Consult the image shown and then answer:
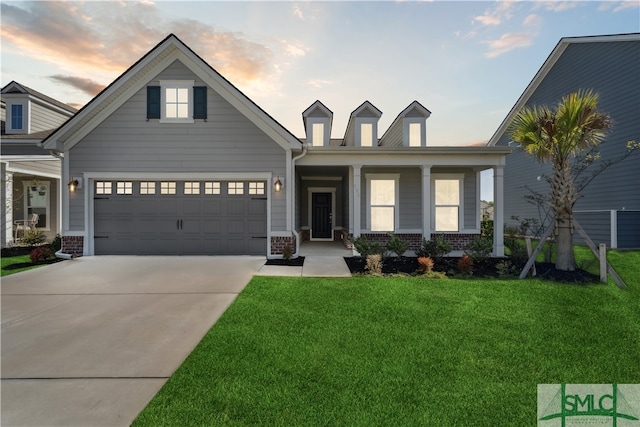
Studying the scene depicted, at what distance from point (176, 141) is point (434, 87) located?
11653mm

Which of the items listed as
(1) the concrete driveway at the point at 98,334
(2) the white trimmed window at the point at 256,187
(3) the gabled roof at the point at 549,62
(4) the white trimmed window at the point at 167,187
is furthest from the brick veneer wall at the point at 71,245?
(3) the gabled roof at the point at 549,62

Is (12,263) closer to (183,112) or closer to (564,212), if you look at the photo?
(183,112)

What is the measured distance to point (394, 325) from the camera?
4.30m

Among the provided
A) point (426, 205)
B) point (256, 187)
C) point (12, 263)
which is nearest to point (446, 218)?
point (426, 205)

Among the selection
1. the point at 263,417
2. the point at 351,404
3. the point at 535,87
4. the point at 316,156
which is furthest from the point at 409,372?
the point at 535,87

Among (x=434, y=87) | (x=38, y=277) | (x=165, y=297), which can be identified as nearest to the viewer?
(x=165, y=297)

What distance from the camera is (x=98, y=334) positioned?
160 inches

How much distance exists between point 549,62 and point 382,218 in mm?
13242

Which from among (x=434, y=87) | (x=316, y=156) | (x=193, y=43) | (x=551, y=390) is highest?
(x=193, y=43)

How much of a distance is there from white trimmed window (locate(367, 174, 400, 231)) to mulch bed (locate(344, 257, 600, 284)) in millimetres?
2555

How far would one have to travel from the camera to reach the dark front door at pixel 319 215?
15.6 metres

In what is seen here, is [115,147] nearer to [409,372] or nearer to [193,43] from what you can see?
[193,43]

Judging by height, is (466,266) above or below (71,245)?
below

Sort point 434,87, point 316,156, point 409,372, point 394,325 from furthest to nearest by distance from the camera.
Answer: point 434,87 < point 316,156 < point 394,325 < point 409,372
